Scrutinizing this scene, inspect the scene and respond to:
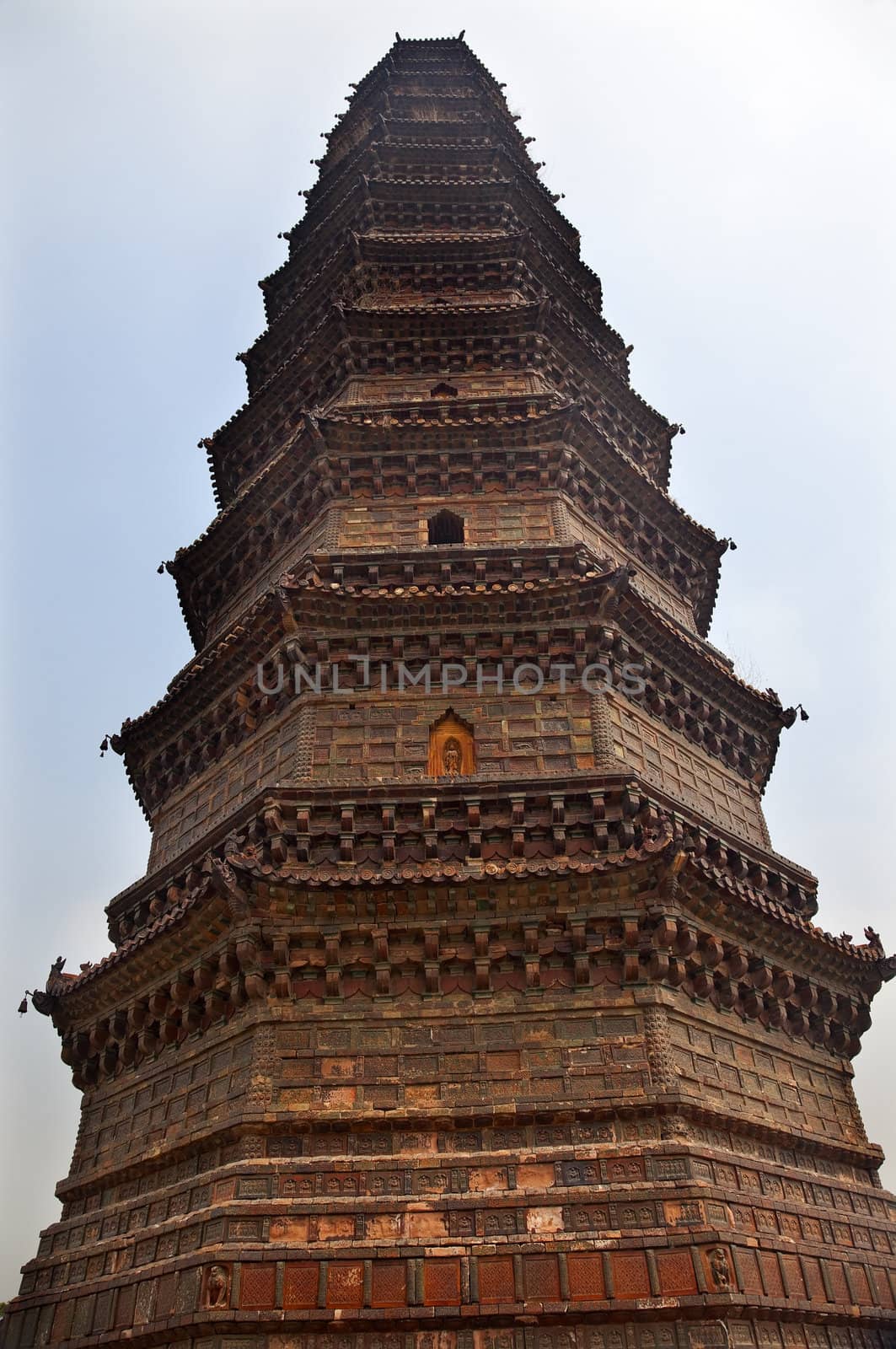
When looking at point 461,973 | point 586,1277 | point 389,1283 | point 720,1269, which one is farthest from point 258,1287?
point 720,1269

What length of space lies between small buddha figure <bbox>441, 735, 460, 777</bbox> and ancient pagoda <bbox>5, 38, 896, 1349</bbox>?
0.05 m

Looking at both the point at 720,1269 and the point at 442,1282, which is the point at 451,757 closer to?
the point at 442,1282

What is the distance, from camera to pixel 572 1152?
9.90 metres

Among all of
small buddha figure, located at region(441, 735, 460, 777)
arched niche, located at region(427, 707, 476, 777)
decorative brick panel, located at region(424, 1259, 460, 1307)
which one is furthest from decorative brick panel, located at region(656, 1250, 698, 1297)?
small buddha figure, located at region(441, 735, 460, 777)

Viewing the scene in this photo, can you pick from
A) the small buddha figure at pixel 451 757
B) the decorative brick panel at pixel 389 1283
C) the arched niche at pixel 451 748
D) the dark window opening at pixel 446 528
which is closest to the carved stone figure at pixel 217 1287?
the decorative brick panel at pixel 389 1283

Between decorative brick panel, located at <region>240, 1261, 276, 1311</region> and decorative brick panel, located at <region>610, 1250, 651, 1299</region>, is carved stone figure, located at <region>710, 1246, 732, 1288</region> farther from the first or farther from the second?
decorative brick panel, located at <region>240, 1261, 276, 1311</region>

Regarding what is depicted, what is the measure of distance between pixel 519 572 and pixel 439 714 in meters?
2.43

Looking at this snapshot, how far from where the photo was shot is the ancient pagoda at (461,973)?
945 centimetres

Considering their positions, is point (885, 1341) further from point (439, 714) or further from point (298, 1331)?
point (439, 714)

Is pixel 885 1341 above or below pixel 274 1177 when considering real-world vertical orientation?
below

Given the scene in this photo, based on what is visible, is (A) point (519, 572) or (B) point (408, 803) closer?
(B) point (408, 803)

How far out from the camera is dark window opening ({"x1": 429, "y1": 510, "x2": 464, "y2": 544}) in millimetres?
15625

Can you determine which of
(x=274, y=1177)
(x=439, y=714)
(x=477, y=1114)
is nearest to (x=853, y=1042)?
(x=477, y=1114)

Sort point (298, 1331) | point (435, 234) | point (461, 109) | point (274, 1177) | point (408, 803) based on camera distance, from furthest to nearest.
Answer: point (461, 109) < point (435, 234) < point (408, 803) < point (274, 1177) < point (298, 1331)
